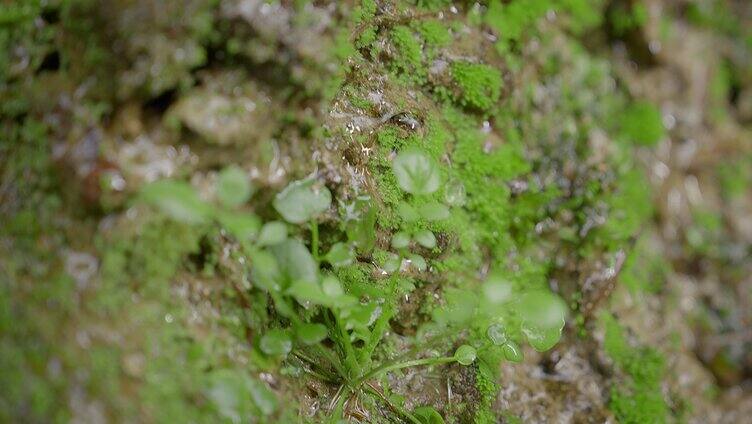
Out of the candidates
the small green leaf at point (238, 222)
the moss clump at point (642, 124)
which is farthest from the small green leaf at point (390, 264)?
the moss clump at point (642, 124)

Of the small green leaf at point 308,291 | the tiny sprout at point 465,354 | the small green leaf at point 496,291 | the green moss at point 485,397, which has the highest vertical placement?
the small green leaf at point 308,291

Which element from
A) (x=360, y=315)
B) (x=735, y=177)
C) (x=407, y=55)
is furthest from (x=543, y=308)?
(x=735, y=177)

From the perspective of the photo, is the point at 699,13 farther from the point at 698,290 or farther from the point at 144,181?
the point at 144,181

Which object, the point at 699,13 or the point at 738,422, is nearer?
the point at 738,422

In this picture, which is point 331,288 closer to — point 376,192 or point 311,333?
point 311,333

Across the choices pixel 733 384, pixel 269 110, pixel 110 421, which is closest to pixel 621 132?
pixel 733 384

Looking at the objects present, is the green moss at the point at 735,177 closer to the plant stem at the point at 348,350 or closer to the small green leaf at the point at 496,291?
the small green leaf at the point at 496,291
